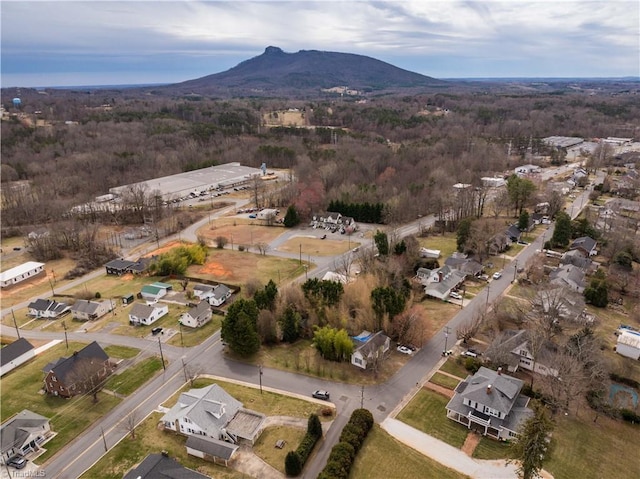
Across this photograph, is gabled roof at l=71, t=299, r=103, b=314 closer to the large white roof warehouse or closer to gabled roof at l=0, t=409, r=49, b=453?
gabled roof at l=0, t=409, r=49, b=453

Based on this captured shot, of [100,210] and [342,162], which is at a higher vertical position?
[342,162]

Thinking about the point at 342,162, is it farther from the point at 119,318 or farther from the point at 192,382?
the point at 192,382

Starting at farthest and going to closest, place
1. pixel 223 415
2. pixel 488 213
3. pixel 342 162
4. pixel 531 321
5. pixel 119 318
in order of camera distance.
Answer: pixel 342 162 < pixel 488 213 < pixel 119 318 < pixel 531 321 < pixel 223 415

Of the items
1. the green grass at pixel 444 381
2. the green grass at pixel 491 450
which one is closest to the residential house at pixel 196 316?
the green grass at pixel 444 381

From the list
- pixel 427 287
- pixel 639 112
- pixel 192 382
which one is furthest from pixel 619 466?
pixel 639 112

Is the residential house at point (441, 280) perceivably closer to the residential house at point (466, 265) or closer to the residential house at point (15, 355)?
the residential house at point (466, 265)

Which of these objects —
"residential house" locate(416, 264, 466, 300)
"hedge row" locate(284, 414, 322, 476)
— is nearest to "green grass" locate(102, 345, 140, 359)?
"hedge row" locate(284, 414, 322, 476)
